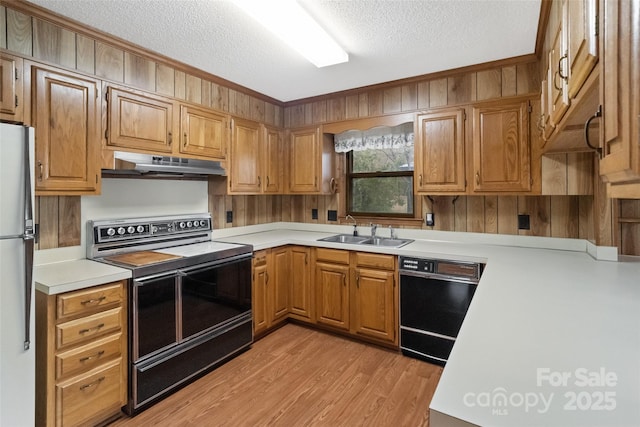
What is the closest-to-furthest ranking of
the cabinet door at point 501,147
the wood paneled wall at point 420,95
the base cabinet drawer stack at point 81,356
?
1. the base cabinet drawer stack at point 81,356
2. the cabinet door at point 501,147
3. the wood paneled wall at point 420,95

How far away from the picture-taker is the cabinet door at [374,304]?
2.77m

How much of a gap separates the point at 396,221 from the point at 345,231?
1.91 ft

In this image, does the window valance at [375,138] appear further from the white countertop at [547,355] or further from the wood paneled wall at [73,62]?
the white countertop at [547,355]

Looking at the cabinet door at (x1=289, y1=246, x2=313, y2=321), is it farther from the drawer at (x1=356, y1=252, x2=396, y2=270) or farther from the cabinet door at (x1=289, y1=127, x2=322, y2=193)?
the cabinet door at (x1=289, y1=127, x2=322, y2=193)

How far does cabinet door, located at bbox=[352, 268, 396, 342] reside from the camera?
277 cm

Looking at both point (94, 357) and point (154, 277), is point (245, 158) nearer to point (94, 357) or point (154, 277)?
point (154, 277)

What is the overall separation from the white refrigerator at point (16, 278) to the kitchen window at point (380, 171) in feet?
8.92

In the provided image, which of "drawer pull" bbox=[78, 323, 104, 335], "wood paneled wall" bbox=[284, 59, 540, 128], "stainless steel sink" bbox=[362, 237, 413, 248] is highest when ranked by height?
"wood paneled wall" bbox=[284, 59, 540, 128]

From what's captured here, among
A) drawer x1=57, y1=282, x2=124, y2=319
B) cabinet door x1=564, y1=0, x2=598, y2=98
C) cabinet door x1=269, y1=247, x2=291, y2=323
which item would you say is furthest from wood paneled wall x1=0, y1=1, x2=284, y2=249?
cabinet door x1=564, y1=0, x2=598, y2=98

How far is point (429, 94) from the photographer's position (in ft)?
9.84

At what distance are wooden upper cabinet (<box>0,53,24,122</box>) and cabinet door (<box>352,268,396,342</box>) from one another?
99.4 inches

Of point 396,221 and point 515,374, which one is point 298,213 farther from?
point 515,374

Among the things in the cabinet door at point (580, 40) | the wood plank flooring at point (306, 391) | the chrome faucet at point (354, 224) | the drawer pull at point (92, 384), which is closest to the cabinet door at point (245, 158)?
the chrome faucet at point (354, 224)

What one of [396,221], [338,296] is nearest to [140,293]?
[338,296]
